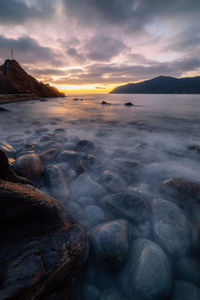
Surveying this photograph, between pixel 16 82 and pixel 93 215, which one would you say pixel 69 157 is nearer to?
pixel 93 215

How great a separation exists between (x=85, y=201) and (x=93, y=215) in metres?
0.30

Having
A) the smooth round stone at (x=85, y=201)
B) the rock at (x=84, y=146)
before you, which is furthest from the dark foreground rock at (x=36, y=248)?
the rock at (x=84, y=146)

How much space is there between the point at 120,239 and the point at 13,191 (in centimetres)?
116

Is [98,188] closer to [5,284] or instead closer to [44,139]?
[5,284]

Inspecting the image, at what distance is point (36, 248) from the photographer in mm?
1114

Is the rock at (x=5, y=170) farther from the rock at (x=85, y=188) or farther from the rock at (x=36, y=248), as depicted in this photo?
the rock at (x=85, y=188)

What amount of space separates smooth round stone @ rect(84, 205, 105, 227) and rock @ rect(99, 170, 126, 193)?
490 mm

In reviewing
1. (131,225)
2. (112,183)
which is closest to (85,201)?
(112,183)

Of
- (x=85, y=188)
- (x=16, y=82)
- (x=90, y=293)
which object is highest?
(x=16, y=82)

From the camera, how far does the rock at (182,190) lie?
1985mm

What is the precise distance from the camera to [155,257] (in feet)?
4.05

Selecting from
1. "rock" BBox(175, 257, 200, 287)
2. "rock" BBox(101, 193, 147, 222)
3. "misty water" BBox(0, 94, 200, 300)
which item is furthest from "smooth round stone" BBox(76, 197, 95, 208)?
"rock" BBox(175, 257, 200, 287)

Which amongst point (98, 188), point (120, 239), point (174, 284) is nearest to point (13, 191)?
point (120, 239)

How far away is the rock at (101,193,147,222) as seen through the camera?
5.68 feet
